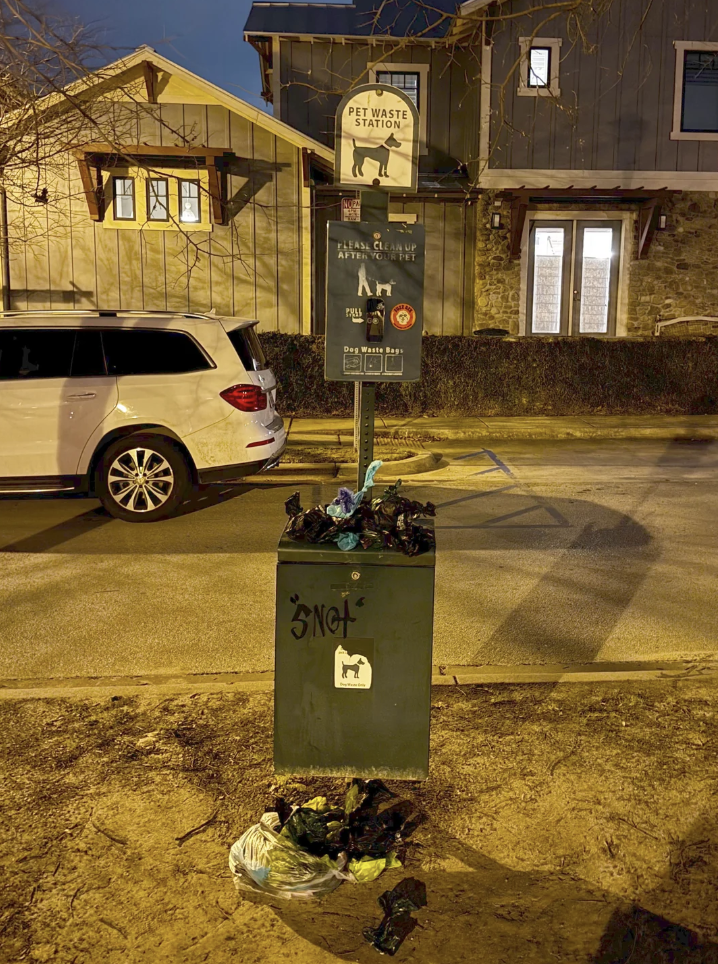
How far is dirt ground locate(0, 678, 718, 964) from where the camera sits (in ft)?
10.3

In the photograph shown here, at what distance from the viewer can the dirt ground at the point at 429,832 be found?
313cm

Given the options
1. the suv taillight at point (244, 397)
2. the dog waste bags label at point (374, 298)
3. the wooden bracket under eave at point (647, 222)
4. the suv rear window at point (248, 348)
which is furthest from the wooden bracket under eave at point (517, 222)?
the dog waste bags label at point (374, 298)

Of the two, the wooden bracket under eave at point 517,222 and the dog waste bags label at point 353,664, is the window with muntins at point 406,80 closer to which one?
the wooden bracket under eave at point 517,222

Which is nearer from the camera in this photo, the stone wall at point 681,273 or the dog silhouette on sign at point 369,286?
the dog silhouette on sign at point 369,286

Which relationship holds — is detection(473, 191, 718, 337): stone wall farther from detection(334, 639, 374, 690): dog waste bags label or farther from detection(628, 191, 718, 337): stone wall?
detection(334, 639, 374, 690): dog waste bags label

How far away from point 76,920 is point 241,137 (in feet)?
55.4

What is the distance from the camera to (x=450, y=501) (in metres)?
10.1

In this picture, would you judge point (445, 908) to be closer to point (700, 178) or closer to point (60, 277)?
point (60, 277)

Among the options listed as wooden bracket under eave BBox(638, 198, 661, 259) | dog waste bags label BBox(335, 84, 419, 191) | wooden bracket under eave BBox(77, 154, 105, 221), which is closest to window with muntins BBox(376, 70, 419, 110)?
wooden bracket under eave BBox(638, 198, 661, 259)

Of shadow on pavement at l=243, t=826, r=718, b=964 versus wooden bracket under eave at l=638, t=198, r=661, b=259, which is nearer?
shadow on pavement at l=243, t=826, r=718, b=964

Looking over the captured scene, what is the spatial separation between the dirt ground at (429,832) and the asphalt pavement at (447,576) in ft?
2.27

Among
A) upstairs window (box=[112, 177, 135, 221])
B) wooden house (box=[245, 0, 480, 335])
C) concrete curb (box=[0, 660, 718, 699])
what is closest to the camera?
concrete curb (box=[0, 660, 718, 699])

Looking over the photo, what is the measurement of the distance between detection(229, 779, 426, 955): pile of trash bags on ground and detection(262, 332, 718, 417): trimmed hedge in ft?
39.3

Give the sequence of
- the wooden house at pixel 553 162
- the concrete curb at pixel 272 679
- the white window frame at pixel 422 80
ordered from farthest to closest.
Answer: the white window frame at pixel 422 80 → the wooden house at pixel 553 162 → the concrete curb at pixel 272 679
